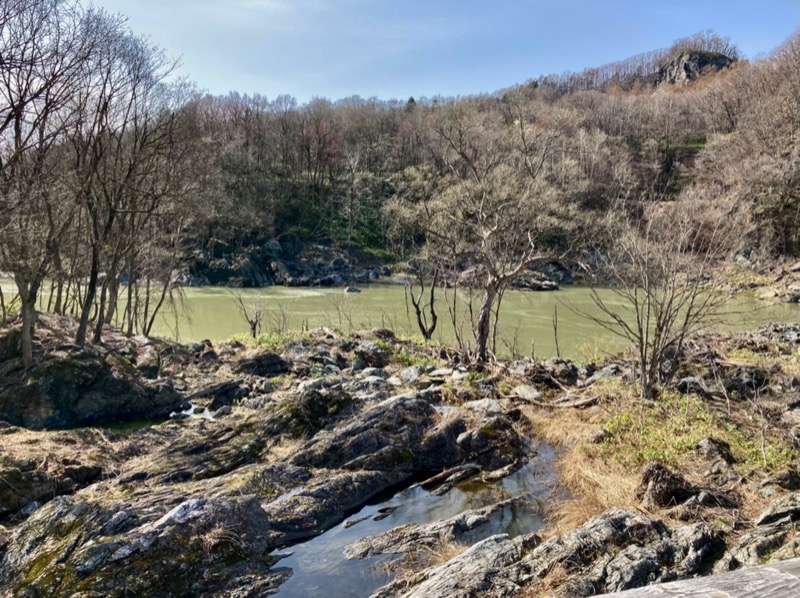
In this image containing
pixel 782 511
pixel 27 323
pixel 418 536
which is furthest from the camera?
pixel 27 323

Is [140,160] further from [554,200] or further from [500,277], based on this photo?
[554,200]

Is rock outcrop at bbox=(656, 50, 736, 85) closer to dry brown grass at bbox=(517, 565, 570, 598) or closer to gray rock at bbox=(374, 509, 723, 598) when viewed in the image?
gray rock at bbox=(374, 509, 723, 598)

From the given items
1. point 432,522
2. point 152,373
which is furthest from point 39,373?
point 432,522

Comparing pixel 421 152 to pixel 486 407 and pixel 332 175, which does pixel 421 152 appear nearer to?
pixel 332 175

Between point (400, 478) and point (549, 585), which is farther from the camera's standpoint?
point (400, 478)

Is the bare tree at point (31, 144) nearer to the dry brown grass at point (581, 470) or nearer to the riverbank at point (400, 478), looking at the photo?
the riverbank at point (400, 478)

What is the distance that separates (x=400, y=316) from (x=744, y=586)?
27.6 m

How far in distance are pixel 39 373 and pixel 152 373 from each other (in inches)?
121

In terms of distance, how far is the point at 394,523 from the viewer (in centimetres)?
623

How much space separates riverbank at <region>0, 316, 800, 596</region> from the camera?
462cm

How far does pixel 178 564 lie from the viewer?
190 inches

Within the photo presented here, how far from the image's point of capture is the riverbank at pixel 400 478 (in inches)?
182

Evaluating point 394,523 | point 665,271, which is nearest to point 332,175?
point 665,271

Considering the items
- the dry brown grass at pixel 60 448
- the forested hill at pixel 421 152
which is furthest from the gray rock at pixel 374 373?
the forested hill at pixel 421 152
